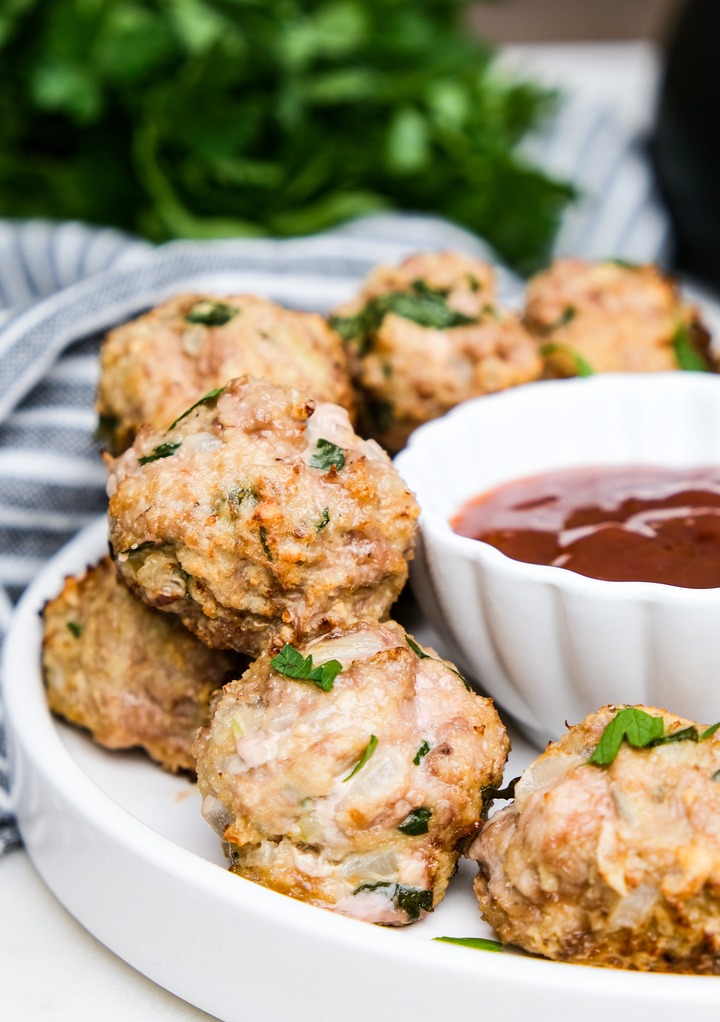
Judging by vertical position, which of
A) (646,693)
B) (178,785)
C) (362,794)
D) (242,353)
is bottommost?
(178,785)

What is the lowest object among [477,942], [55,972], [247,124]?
[55,972]

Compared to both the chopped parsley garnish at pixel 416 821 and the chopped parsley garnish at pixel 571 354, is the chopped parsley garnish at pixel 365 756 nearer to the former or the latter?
the chopped parsley garnish at pixel 416 821

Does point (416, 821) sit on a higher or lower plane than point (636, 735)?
lower

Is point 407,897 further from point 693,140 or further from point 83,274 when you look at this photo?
point 693,140

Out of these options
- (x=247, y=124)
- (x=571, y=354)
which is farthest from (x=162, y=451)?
(x=247, y=124)

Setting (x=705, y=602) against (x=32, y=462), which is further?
(x=32, y=462)

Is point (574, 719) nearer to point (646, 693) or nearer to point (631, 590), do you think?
point (646, 693)

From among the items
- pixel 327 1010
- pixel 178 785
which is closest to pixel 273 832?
pixel 327 1010

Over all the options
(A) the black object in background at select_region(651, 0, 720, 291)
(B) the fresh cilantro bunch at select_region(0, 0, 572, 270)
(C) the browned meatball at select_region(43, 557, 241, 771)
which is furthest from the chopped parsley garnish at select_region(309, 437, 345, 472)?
(A) the black object in background at select_region(651, 0, 720, 291)
